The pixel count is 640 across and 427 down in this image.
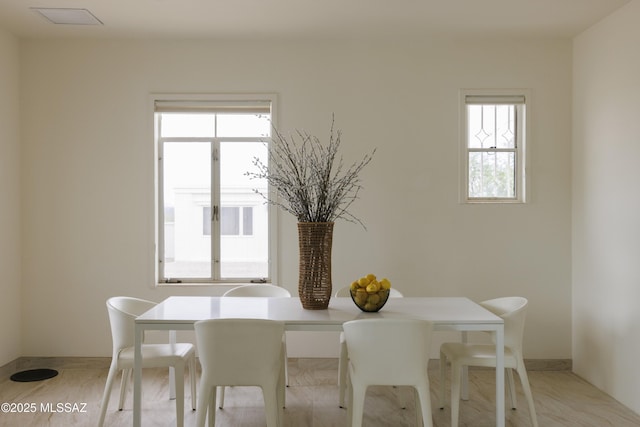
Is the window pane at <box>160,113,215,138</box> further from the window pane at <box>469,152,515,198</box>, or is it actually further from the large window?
the window pane at <box>469,152,515,198</box>

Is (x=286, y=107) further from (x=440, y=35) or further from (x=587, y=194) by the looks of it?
(x=587, y=194)

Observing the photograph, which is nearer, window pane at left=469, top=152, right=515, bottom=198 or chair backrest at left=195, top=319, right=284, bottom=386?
chair backrest at left=195, top=319, right=284, bottom=386

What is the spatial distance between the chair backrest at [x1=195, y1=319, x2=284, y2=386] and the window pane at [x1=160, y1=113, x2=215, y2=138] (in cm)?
260

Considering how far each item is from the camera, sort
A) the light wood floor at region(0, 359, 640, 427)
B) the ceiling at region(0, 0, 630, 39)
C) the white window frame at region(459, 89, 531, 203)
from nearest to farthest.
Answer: the light wood floor at region(0, 359, 640, 427), the ceiling at region(0, 0, 630, 39), the white window frame at region(459, 89, 531, 203)

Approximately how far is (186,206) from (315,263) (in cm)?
209

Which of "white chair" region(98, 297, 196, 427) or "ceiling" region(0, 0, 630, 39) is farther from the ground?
Result: "ceiling" region(0, 0, 630, 39)

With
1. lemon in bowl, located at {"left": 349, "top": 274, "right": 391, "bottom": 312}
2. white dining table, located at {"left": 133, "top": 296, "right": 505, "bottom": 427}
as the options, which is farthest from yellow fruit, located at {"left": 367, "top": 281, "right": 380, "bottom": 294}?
white dining table, located at {"left": 133, "top": 296, "right": 505, "bottom": 427}

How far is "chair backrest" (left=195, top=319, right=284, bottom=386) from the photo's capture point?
3.00 metres

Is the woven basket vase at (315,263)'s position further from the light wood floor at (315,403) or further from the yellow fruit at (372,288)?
the light wood floor at (315,403)

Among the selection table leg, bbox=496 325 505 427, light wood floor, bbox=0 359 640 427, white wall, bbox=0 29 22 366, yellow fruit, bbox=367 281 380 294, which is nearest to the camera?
table leg, bbox=496 325 505 427

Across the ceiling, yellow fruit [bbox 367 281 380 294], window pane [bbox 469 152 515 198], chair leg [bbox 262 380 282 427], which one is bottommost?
chair leg [bbox 262 380 282 427]

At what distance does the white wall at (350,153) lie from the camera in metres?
5.11

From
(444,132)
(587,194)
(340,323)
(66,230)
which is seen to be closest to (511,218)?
(587,194)

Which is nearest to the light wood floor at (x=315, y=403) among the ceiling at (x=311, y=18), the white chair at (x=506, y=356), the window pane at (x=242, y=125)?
the white chair at (x=506, y=356)
